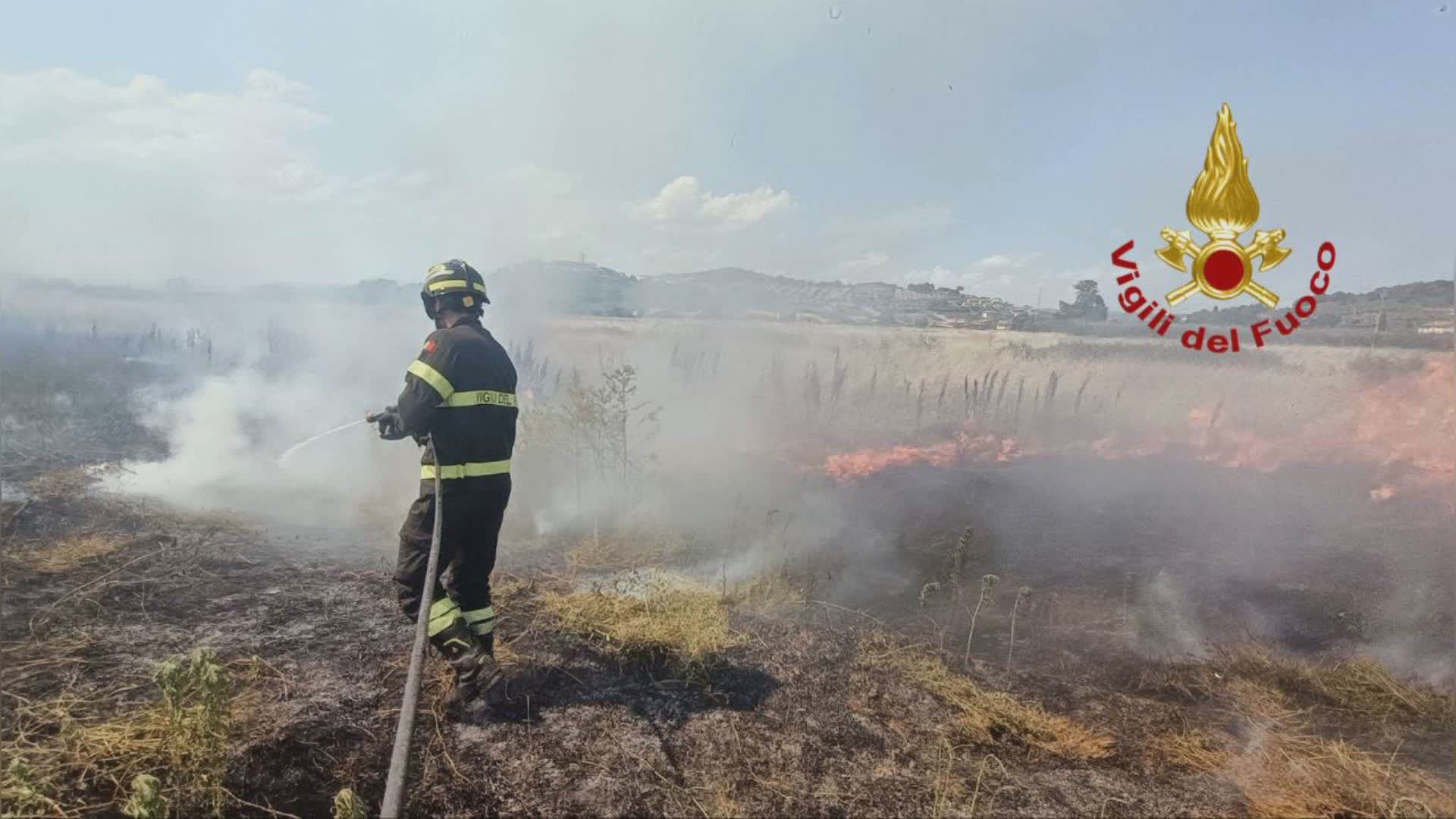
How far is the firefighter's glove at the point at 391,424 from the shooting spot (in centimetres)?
428

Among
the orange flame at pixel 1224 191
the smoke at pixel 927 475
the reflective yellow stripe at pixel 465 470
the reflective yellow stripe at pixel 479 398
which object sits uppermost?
the orange flame at pixel 1224 191

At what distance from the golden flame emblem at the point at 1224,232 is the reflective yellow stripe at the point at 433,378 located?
646 centimetres

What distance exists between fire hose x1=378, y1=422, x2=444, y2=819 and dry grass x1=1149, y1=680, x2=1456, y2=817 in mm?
4687

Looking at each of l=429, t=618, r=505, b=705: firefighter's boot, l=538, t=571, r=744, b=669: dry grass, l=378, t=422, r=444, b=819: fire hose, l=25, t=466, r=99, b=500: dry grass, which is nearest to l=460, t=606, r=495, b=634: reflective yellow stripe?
l=429, t=618, r=505, b=705: firefighter's boot

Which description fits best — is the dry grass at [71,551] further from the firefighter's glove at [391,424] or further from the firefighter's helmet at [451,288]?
the firefighter's helmet at [451,288]

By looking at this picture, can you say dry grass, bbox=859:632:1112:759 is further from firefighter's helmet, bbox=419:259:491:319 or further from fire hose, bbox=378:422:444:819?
firefighter's helmet, bbox=419:259:491:319

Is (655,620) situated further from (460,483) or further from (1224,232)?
(1224,232)

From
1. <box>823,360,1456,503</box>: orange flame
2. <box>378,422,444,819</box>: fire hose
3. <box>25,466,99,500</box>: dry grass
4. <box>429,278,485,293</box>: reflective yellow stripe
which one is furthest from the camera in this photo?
<box>823,360,1456,503</box>: orange flame

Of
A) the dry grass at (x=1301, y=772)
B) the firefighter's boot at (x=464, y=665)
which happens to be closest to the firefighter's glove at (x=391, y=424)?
the firefighter's boot at (x=464, y=665)

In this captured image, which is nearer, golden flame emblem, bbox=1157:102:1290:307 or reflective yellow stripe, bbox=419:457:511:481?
reflective yellow stripe, bbox=419:457:511:481

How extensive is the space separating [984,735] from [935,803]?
3.11ft

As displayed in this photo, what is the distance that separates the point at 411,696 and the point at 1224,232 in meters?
7.85

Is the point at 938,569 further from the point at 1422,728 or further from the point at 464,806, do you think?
the point at 464,806

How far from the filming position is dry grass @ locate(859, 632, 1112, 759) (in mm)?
4340
